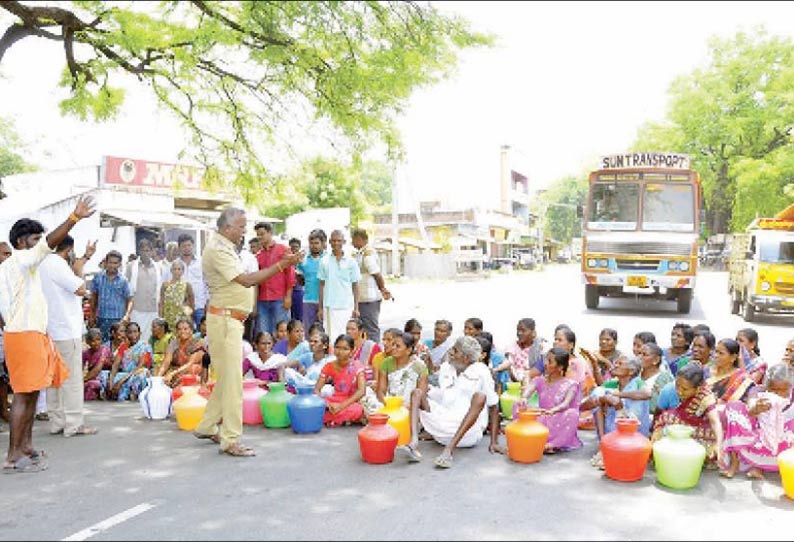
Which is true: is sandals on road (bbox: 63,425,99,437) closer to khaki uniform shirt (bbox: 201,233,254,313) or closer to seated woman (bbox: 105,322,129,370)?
seated woman (bbox: 105,322,129,370)

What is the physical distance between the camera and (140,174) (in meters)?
25.4

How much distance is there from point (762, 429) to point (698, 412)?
43 cm

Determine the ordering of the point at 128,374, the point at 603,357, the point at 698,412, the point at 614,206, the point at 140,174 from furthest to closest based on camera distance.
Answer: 1. the point at 140,174
2. the point at 614,206
3. the point at 128,374
4. the point at 603,357
5. the point at 698,412

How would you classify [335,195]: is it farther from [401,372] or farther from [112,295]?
[401,372]

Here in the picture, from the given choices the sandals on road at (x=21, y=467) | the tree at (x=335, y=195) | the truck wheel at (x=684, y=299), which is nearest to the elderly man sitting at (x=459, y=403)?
the sandals on road at (x=21, y=467)

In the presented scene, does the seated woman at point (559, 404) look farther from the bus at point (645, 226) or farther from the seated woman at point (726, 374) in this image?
the bus at point (645, 226)

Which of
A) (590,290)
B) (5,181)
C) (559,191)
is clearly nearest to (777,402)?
(590,290)

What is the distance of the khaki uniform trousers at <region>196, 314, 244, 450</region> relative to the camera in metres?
5.35

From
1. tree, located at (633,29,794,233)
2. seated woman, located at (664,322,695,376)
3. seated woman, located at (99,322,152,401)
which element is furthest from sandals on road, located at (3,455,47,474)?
tree, located at (633,29,794,233)

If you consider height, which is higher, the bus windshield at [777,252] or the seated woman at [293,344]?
the bus windshield at [777,252]

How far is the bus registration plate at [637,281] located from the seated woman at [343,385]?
34.6ft

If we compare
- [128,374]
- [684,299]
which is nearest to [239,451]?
[128,374]

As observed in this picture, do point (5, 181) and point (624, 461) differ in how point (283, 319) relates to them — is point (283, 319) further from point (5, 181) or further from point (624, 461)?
point (5, 181)

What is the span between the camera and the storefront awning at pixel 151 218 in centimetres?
1838
